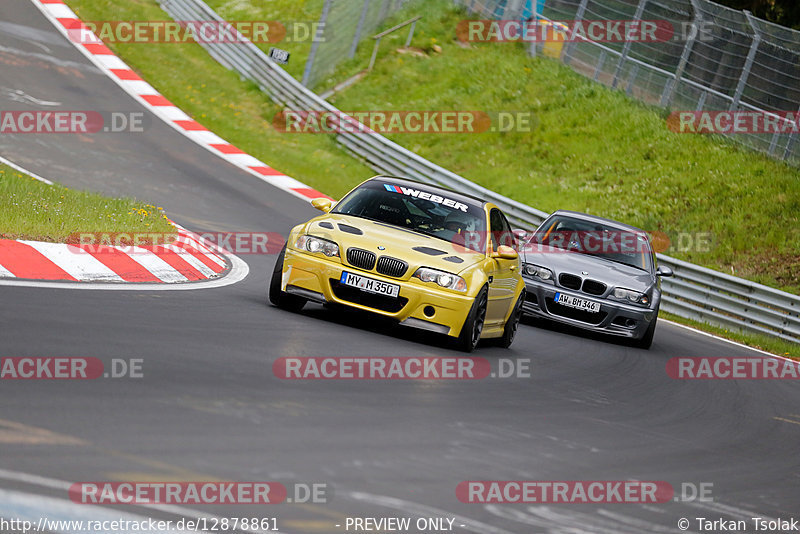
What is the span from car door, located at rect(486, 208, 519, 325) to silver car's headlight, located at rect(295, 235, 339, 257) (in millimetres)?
1600

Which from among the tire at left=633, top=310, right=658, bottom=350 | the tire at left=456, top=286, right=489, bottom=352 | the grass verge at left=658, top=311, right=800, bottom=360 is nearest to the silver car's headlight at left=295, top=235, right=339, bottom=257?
the tire at left=456, top=286, right=489, bottom=352

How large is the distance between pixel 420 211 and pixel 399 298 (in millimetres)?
1549

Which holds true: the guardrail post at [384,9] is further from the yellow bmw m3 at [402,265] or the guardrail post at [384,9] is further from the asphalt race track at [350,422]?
the yellow bmw m3 at [402,265]

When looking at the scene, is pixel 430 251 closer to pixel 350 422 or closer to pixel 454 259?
pixel 454 259

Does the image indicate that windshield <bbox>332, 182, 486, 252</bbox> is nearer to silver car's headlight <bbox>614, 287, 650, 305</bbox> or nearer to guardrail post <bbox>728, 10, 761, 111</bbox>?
silver car's headlight <bbox>614, 287, 650, 305</bbox>

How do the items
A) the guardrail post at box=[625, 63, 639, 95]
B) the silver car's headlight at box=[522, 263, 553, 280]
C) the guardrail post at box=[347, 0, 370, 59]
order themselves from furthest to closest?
the guardrail post at box=[347, 0, 370, 59] < the guardrail post at box=[625, 63, 639, 95] < the silver car's headlight at box=[522, 263, 553, 280]

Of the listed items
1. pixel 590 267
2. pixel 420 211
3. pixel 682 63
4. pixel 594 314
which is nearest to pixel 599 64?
pixel 682 63

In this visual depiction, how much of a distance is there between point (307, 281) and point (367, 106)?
72.4 ft

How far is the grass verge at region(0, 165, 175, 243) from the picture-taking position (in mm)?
10625

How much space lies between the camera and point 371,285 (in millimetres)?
9781

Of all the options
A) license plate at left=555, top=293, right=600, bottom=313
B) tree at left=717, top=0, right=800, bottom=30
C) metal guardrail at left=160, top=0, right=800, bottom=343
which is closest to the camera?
license plate at left=555, top=293, right=600, bottom=313

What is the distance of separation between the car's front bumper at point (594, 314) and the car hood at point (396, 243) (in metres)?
3.40

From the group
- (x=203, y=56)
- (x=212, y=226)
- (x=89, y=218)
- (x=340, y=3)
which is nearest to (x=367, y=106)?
(x=340, y=3)

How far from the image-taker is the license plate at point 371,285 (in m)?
9.77
